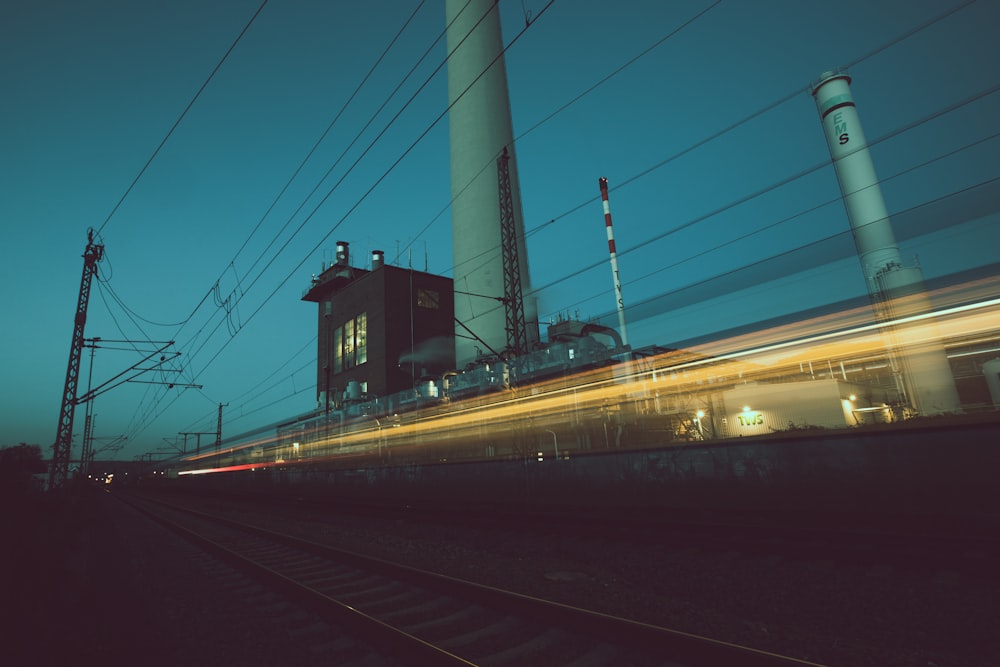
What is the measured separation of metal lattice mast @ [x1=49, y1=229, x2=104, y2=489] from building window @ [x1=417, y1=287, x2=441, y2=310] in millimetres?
25289

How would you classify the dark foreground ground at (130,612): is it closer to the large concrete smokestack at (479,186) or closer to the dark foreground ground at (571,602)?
the dark foreground ground at (571,602)

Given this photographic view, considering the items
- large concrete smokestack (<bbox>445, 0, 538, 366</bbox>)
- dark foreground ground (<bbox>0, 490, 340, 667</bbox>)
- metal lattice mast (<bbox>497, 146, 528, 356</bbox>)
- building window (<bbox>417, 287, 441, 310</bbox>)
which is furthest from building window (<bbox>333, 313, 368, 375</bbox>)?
dark foreground ground (<bbox>0, 490, 340, 667</bbox>)

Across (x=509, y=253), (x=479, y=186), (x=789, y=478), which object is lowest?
(x=789, y=478)

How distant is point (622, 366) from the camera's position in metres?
15.9

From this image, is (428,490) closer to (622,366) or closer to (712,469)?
(622,366)

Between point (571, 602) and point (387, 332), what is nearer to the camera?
point (571, 602)

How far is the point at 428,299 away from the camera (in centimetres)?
4441

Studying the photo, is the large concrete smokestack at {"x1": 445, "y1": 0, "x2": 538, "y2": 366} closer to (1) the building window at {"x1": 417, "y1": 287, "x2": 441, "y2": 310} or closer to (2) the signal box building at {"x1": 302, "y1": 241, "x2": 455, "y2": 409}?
(2) the signal box building at {"x1": 302, "y1": 241, "x2": 455, "y2": 409}

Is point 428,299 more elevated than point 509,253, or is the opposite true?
point 428,299

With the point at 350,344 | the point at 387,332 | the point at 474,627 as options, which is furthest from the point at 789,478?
the point at 350,344

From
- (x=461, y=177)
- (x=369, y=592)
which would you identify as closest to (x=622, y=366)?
(x=369, y=592)

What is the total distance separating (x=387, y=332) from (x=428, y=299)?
555 centimetres

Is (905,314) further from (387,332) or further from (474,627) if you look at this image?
(387,332)

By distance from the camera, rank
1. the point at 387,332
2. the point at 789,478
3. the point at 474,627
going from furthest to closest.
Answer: the point at 387,332, the point at 789,478, the point at 474,627
